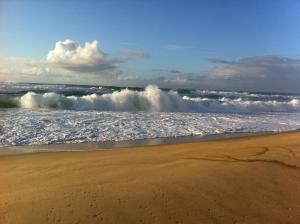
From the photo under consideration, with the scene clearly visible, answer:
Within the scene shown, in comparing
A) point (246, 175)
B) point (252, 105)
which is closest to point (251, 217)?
point (246, 175)

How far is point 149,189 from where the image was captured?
4.17 m

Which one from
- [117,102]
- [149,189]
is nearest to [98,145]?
[149,189]

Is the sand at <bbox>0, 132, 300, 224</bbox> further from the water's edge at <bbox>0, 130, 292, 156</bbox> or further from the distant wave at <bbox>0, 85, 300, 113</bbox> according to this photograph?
the distant wave at <bbox>0, 85, 300, 113</bbox>

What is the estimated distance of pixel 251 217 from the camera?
11.8ft

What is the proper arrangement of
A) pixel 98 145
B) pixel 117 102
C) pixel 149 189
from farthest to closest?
pixel 117 102 → pixel 98 145 → pixel 149 189

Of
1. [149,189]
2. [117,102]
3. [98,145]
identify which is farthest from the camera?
[117,102]

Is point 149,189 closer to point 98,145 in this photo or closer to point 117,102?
point 98,145

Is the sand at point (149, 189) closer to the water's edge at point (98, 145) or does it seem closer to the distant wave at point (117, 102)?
the water's edge at point (98, 145)

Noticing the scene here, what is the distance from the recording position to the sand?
11.6 feet

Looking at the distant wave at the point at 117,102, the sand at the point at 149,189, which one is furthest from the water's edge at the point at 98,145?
the distant wave at the point at 117,102

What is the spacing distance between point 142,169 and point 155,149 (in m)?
2.25

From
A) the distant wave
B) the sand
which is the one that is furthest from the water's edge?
the distant wave

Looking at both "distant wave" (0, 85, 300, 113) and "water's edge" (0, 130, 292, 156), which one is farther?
"distant wave" (0, 85, 300, 113)

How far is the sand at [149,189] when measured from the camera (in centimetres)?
355
